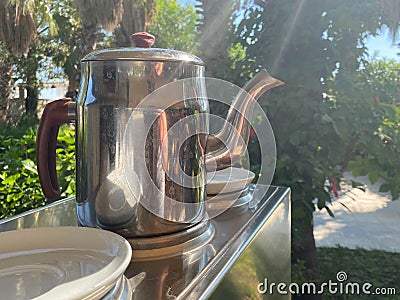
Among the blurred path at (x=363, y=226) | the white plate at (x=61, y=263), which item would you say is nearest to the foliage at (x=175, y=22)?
the blurred path at (x=363, y=226)

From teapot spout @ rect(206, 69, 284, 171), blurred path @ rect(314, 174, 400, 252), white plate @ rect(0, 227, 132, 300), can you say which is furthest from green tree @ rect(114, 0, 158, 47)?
white plate @ rect(0, 227, 132, 300)

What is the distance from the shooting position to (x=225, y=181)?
71 cm

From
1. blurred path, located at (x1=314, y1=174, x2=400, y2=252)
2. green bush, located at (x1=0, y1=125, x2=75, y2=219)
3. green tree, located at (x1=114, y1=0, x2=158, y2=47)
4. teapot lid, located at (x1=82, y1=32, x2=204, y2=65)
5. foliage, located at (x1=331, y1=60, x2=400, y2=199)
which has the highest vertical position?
green tree, located at (x1=114, y1=0, x2=158, y2=47)

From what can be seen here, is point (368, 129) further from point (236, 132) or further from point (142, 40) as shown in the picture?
point (142, 40)

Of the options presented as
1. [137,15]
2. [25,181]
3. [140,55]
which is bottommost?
[25,181]

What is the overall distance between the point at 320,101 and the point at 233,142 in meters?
0.74

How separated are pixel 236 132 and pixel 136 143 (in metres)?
0.30

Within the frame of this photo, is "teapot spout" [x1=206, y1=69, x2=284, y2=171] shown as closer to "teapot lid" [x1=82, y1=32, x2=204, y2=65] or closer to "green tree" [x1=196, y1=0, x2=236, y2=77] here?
"teapot lid" [x1=82, y1=32, x2=204, y2=65]

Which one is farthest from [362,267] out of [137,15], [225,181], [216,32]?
[137,15]

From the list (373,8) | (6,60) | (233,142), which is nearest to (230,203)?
(233,142)

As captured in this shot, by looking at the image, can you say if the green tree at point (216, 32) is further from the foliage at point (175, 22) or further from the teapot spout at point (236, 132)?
the foliage at point (175, 22)

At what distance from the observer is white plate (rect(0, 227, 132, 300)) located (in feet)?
0.99

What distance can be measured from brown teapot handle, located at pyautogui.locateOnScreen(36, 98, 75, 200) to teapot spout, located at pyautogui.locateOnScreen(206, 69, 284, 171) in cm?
26

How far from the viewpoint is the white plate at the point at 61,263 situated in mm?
301
